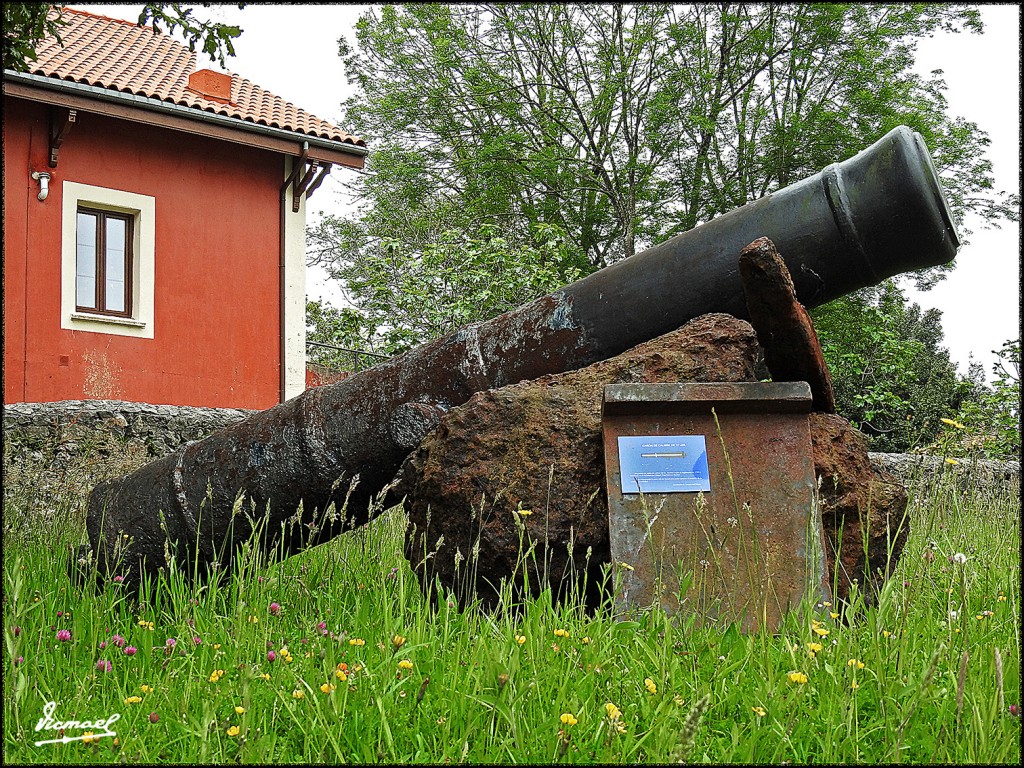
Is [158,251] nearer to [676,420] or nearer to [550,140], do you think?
[676,420]

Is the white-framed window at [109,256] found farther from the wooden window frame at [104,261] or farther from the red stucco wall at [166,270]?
the red stucco wall at [166,270]

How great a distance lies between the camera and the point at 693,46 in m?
22.7

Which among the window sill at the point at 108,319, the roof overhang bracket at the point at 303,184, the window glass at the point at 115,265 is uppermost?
the roof overhang bracket at the point at 303,184

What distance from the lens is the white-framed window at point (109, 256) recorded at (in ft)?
37.2

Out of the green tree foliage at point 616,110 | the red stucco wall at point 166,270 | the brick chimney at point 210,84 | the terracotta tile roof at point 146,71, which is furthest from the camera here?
the green tree foliage at point 616,110

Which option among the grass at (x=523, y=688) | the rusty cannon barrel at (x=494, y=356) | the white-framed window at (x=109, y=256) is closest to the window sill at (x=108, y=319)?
the white-framed window at (x=109, y=256)

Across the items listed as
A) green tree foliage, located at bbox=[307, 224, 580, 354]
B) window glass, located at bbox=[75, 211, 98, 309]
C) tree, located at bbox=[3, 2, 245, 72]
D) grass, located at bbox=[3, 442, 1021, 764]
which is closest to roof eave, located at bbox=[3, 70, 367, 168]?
window glass, located at bbox=[75, 211, 98, 309]

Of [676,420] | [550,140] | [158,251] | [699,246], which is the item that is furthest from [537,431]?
[550,140]

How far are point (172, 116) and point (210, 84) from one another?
2005mm

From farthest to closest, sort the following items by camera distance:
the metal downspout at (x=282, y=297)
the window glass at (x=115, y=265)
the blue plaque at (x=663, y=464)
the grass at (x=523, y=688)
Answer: the metal downspout at (x=282, y=297) < the window glass at (x=115, y=265) < the blue plaque at (x=663, y=464) < the grass at (x=523, y=688)

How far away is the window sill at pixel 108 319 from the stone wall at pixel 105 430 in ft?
11.1

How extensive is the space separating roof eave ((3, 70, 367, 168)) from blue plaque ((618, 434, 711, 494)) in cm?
931

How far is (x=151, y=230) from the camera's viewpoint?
1196cm

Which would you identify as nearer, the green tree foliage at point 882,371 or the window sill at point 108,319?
the window sill at point 108,319
